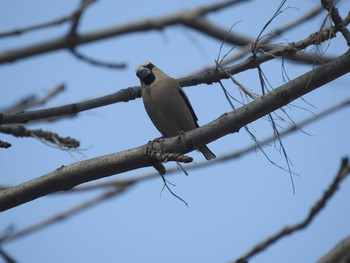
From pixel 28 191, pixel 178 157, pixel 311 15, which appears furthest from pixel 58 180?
pixel 311 15

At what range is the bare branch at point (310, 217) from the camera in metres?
2.75

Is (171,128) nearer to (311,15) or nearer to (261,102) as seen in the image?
(311,15)

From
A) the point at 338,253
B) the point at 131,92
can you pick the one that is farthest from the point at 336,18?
the point at 131,92

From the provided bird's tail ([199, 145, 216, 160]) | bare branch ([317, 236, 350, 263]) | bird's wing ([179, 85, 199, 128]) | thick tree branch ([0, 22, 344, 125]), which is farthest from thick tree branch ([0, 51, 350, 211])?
bird's tail ([199, 145, 216, 160])

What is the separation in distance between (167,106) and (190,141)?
6.96 ft

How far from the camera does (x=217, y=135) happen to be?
3.43 m

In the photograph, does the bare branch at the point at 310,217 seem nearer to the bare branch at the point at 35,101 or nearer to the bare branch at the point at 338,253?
the bare branch at the point at 338,253

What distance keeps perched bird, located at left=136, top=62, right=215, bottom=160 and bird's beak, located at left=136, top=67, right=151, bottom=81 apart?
0.34m

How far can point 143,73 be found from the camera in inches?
245

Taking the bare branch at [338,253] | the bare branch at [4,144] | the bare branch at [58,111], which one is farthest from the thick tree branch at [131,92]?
the bare branch at [338,253]

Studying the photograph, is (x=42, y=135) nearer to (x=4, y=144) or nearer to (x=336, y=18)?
(x=4, y=144)

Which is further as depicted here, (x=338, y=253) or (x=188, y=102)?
(x=188, y=102)

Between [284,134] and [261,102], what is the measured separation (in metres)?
1.60

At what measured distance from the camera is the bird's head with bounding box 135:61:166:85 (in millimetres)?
6078
